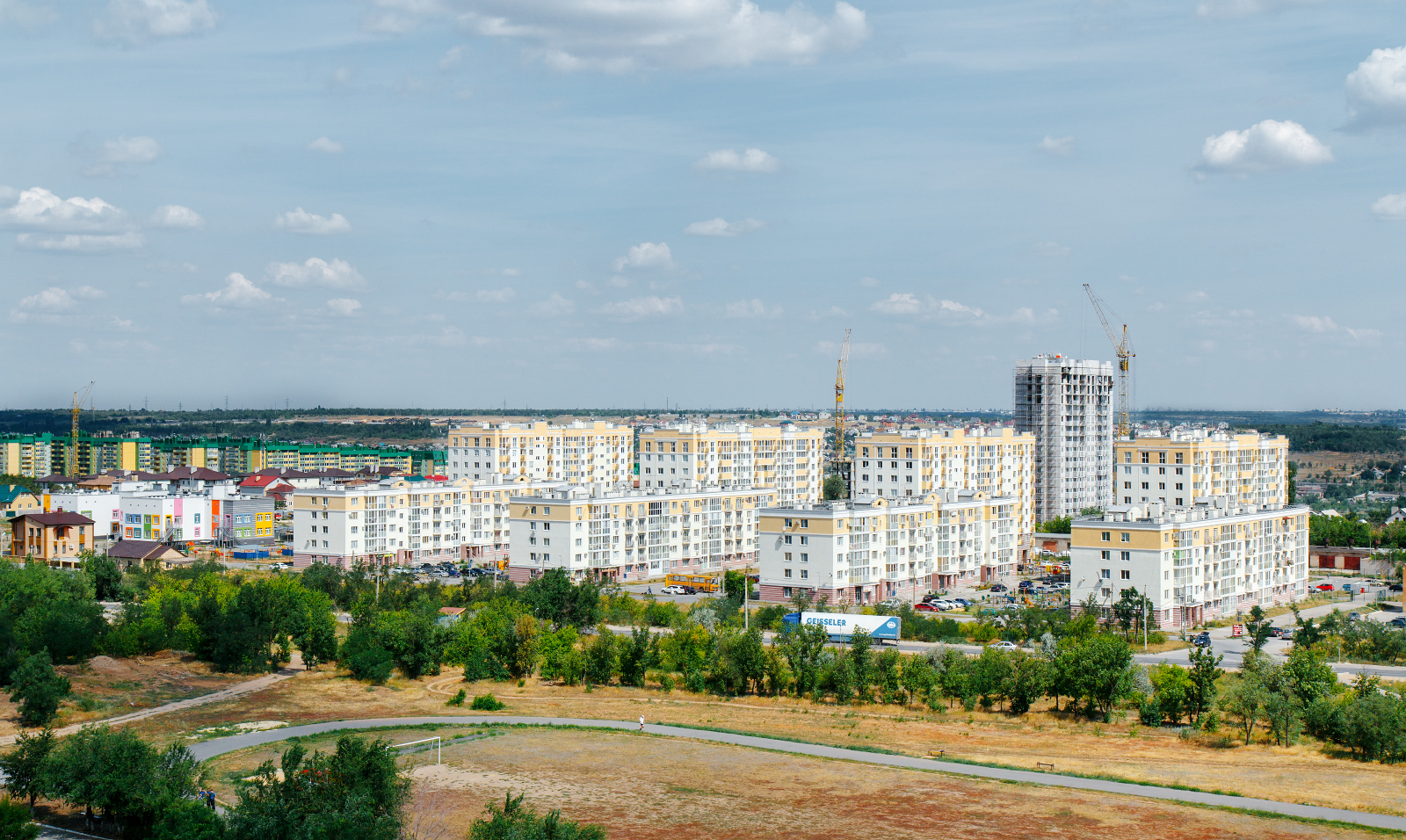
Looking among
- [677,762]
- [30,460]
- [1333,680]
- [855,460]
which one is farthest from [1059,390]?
[30,460]

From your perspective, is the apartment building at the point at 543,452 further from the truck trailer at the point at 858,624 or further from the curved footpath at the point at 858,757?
the curved footpath at the point at 858,757

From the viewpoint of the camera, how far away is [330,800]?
25734 millimetres

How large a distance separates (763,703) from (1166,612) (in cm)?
2321

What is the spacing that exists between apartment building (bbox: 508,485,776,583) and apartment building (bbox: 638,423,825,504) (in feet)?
23.3

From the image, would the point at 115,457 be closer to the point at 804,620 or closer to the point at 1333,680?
the point at 804,620

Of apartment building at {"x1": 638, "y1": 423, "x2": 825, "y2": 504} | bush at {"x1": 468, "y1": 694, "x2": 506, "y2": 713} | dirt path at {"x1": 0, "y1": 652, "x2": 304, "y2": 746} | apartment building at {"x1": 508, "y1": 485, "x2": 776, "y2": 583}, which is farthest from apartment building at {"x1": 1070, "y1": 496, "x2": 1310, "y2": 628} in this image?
apartment building at {"x1": 638, "y1": 423, "x2": 825, "y2": 504}

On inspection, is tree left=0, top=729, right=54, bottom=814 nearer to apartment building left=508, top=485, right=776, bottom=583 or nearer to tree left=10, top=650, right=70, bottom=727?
tree left=10, top=650, right=70, bottom=727

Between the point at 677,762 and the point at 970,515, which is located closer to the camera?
the point at 677,762

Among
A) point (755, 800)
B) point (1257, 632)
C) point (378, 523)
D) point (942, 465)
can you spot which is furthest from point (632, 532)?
point (755, 800)

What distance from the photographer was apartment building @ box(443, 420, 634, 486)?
335 feet

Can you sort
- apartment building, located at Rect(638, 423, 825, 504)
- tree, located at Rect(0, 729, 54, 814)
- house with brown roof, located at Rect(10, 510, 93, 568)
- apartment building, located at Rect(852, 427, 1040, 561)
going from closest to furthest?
tree, located at Rect(0, 729, 54, 814) → house with brown roof, located at Rect(10, 510, 93, 568) → apartment building, located at Rect(852, 427, 1040, 561) → apartment building, located at Rect(638, 423, 825, 504)

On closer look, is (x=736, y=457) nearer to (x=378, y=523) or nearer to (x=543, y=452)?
(x=543, y=452)

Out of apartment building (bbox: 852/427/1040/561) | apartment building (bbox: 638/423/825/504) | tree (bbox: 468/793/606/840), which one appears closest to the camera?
tree (bbox: 468/793/606/840)

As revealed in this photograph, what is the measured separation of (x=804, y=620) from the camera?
5503 centimetres
